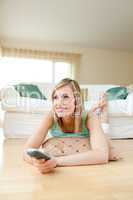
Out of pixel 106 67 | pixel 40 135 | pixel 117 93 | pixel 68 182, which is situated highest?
pixel 106 67

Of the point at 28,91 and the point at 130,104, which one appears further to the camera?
the point at 28,91

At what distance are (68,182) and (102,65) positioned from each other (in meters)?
5.20

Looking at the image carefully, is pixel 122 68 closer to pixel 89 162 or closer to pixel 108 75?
pixel 108 75

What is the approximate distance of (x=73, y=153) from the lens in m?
1.52

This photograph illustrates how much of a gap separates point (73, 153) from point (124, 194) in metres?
0.53

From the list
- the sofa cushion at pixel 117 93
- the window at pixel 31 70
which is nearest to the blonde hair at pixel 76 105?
the sofa cushion at pixel 117 93

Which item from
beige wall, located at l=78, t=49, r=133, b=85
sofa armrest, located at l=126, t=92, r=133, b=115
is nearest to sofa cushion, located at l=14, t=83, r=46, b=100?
sofa armrest, located at l=126, t=92, r=133, b=115

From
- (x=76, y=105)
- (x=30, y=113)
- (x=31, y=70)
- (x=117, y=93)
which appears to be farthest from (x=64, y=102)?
(x=31, y=70)

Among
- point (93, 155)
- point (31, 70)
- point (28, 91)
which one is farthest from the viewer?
point (31, 70)

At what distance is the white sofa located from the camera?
8.37 ft

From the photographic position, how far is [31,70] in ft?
18.5

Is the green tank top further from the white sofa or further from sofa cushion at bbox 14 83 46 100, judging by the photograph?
sofa cushion at bbox 14 83 46 100

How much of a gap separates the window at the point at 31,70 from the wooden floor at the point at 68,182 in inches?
162

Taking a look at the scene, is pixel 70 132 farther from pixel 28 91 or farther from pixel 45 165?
pixel 28 91
